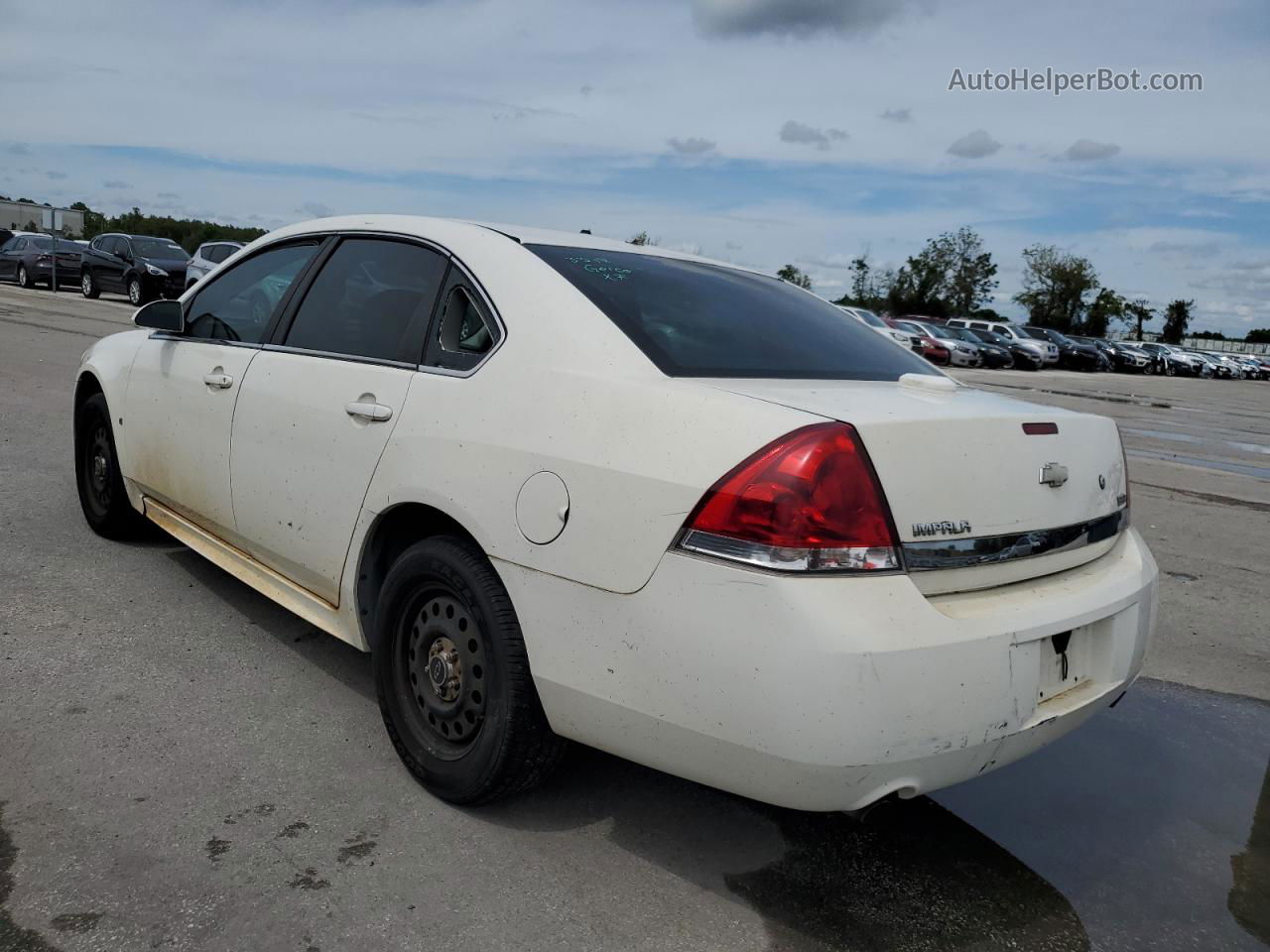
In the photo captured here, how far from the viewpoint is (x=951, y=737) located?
7.29ft

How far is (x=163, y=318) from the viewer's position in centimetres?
426

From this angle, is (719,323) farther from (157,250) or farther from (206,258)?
(157,250)

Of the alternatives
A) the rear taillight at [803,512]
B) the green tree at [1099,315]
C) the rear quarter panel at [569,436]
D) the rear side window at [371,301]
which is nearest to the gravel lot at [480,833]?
the rear quarter panel at [569,436]

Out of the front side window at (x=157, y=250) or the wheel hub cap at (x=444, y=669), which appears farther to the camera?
the front side window at (x=157, y=250)

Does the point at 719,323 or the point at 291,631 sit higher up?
the point at 719,323

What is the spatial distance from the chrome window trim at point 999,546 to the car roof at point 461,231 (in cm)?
153

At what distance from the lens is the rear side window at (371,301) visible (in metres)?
3.17

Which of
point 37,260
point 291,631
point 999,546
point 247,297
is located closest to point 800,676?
point 999,546

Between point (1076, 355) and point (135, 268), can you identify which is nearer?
point (135, 268)

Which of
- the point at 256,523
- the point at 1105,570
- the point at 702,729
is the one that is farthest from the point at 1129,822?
the point at 256,523

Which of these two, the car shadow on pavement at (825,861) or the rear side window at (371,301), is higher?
the rear side window at (371,301)

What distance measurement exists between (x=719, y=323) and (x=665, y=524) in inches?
37.8

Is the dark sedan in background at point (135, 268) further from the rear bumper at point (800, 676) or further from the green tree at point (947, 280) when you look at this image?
the green tree at point (947, 280)

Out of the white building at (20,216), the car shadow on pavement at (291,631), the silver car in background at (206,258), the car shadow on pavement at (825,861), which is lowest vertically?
the car shadow on pavement at (825,861)
